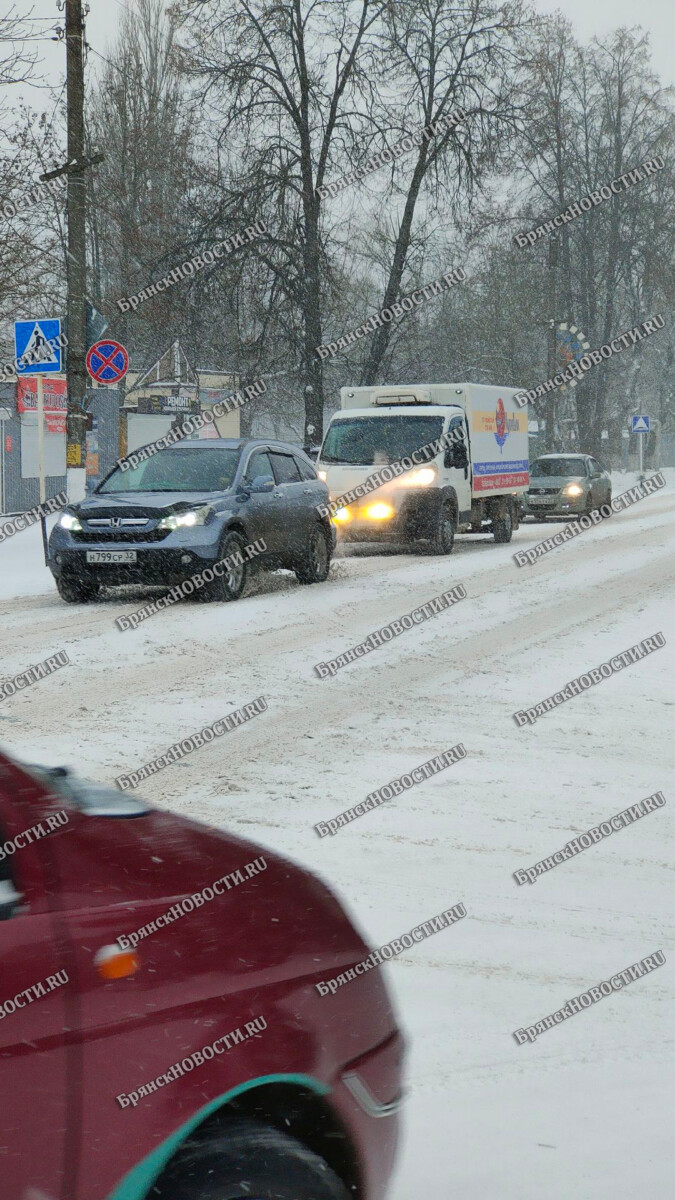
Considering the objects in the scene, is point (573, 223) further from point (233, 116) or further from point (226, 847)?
point (226, 847)

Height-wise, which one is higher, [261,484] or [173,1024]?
[261,484]

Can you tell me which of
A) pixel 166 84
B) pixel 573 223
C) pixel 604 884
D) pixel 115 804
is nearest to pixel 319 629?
pixel 604 884

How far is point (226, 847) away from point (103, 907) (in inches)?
17.8

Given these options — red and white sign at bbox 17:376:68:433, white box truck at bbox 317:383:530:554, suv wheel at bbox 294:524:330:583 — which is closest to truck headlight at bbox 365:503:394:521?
white box truck at bbox 317:383:530:554

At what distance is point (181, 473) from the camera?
1468 centimetres

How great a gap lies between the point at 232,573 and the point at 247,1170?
11.8 m

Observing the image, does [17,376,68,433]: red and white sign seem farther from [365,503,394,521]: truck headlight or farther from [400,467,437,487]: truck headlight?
[400,467,437,487]: truck headlight

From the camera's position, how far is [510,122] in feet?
98.6

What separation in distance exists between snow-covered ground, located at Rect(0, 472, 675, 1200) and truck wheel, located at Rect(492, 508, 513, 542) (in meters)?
8.34

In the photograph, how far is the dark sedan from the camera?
13.4m

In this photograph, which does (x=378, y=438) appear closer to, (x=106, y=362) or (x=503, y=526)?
(x=503, y=526)

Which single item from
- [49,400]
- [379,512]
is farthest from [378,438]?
[49,400]

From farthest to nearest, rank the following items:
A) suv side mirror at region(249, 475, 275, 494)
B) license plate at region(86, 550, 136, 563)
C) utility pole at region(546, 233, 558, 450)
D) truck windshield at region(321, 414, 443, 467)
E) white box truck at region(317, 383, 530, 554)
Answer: utility pole at region(546, 233, 558, 450), truck windshield at region(321, 414, 443, 467), white box truck at region(317, 383, 530, 554), suv side mirror at region(249, 475, 275, 494), license plate at region(86, 550, 136, 563)

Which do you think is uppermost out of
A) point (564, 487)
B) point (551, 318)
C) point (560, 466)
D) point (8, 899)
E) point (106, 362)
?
point (551, 318)
